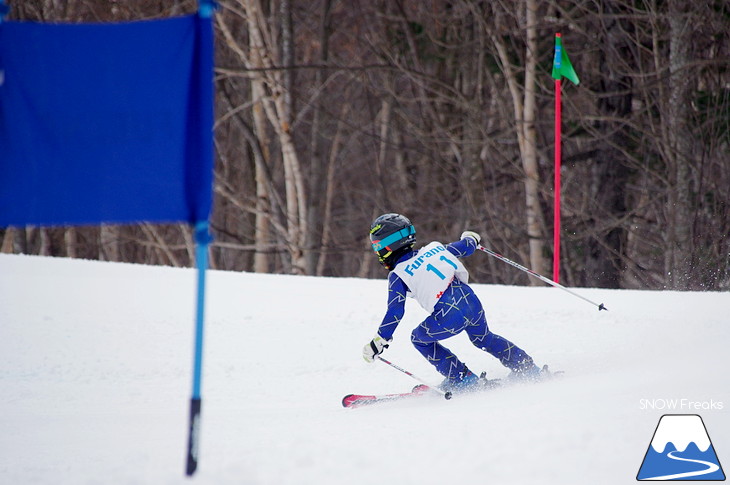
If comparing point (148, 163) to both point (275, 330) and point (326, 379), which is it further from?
point (275, 330)

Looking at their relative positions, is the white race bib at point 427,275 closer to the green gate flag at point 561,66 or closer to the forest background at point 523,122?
the green gate flag at point 561,66

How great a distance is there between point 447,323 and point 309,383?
1.66m

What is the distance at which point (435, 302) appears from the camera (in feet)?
19.0

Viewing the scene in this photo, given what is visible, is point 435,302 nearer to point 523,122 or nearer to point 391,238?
point 391,238

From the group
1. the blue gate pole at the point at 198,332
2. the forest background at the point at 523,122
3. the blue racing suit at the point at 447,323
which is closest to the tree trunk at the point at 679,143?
the forest background at the point at 523,122

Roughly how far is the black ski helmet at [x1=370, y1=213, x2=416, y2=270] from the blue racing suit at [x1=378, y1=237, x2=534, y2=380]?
7 centimetres

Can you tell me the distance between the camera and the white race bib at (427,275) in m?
5.78

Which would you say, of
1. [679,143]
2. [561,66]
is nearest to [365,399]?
[561,66]

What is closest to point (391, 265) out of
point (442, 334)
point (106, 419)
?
point (442, 334)

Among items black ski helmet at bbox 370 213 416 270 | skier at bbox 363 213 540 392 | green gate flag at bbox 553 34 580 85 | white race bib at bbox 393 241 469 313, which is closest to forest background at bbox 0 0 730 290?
green gate flag at bbox 553 34 580 85

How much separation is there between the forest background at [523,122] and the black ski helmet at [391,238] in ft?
26.6

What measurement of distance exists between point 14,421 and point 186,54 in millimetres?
3152

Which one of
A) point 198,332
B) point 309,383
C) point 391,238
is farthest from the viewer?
point 309,383

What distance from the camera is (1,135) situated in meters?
4.23
